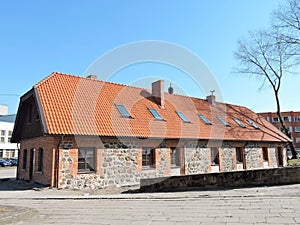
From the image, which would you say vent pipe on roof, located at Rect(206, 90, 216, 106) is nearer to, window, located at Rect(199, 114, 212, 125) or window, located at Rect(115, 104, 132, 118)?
window, located at Rect(199, 114, 212, 125)

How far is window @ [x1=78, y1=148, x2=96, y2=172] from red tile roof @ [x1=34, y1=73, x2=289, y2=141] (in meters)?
0.97

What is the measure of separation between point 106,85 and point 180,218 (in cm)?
1322

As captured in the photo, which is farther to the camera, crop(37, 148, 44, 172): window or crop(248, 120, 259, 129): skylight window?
crop(248, 120, 259, 129): skylight window

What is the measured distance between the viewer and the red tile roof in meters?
12.5

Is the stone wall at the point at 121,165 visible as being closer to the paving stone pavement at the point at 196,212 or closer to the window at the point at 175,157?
the window at the point at 175,157

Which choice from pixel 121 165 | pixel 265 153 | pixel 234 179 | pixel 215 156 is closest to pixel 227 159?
pixel 215 156

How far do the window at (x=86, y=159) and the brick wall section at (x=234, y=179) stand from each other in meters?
3.57

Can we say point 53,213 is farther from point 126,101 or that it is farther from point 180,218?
point 126,101

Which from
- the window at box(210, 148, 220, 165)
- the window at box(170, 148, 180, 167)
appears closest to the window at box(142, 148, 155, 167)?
the window at box(170, 148, 180, 167)

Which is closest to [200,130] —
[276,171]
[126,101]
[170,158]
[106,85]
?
[170,158]

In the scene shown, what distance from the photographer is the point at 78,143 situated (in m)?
12.2

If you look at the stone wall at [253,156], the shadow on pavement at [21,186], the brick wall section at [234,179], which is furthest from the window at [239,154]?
the shadow on pavement at [21,186]

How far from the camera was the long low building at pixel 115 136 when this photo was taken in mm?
12055

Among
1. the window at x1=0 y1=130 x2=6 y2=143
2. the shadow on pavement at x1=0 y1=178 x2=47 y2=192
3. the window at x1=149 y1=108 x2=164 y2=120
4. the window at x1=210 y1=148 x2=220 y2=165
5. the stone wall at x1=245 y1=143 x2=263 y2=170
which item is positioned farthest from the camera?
the window at x1=0 y1=130 x2=6 y2=143
